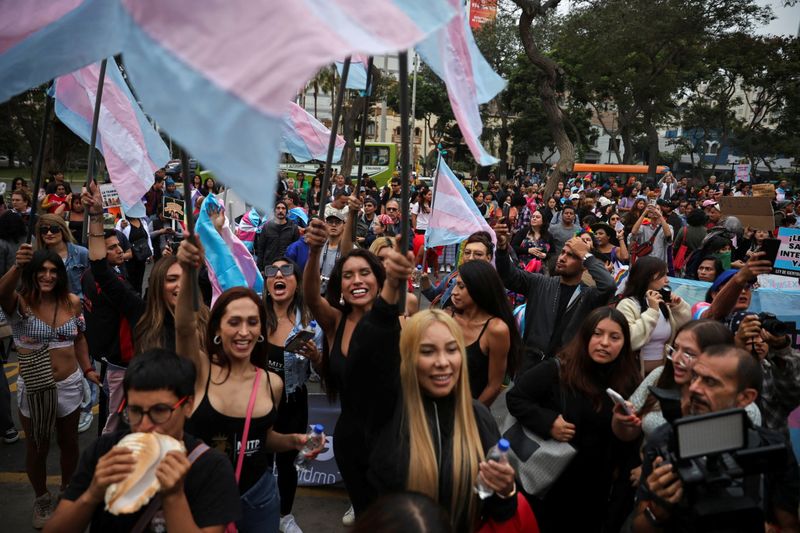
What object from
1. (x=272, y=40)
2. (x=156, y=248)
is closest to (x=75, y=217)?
(x=156, y=248)

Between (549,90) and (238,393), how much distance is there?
1735cm

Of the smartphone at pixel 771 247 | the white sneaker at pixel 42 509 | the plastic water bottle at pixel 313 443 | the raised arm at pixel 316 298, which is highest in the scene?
the smartphone at pixel 771 247

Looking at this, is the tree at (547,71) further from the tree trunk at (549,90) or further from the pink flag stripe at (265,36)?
the pink flag stripe at (265,36)

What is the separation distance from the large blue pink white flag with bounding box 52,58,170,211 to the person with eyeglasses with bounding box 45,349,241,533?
7.08 feet

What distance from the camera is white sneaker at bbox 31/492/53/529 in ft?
12.5

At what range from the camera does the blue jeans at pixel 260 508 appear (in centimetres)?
275

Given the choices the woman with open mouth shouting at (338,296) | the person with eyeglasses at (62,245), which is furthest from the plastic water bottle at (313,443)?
the person with eyeglasses at (62,245)

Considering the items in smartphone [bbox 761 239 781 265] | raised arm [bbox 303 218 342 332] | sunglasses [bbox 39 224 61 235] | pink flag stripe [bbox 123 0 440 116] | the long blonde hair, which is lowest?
the long blonde hair

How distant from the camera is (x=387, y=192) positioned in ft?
60.5

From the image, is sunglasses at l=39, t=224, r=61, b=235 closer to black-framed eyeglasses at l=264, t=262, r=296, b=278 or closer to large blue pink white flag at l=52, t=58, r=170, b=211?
large blue pink white flag at l=52, t=58, r=170, b=211

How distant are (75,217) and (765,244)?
7785mm

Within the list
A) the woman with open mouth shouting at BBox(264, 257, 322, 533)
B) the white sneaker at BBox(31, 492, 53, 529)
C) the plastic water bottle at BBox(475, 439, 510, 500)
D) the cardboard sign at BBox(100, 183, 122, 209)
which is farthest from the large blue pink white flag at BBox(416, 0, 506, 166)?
the white sneaker at BBox(31, 492, 53, 529)

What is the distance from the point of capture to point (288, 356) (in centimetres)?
391

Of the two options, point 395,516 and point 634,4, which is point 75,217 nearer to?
point 395,516
